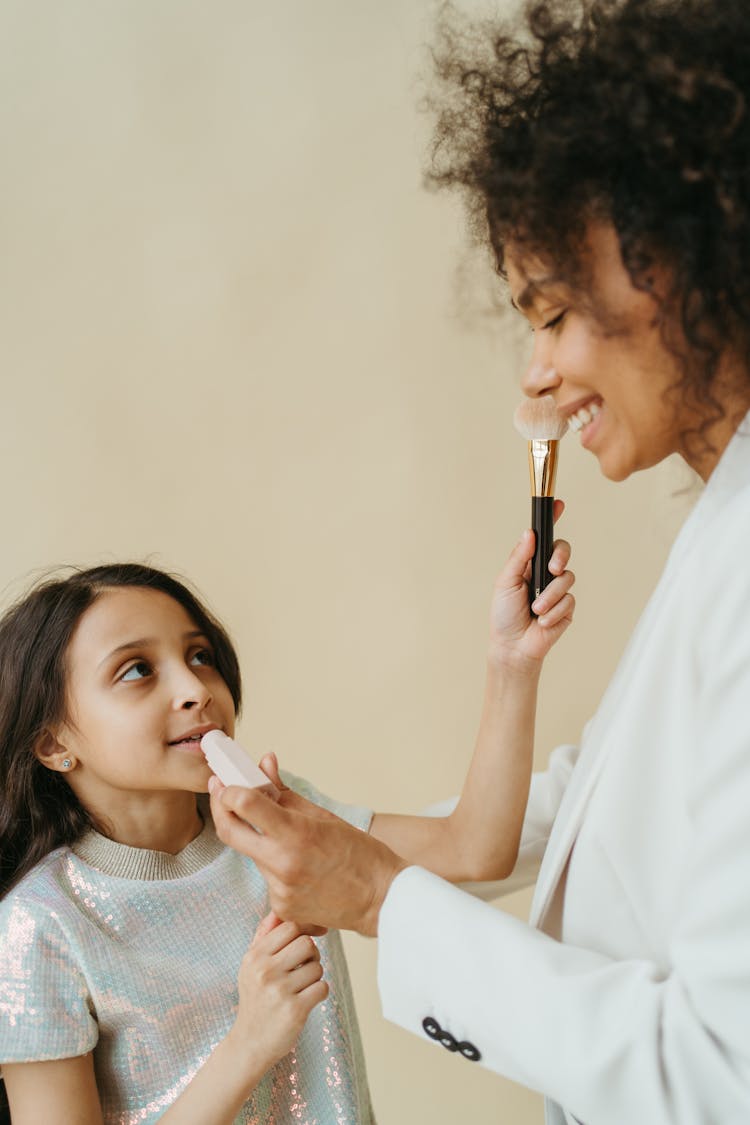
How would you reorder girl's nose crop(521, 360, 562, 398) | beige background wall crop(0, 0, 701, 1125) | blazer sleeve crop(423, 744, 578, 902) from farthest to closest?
beige background wall crop(0, 0, 701, 1125), blazer sleeve crop(423, 744, 578, 902), girl's nose crop(521, 360, 562, 398)

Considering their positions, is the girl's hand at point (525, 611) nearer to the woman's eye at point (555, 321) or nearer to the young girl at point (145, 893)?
the young girl at point (145, 893)

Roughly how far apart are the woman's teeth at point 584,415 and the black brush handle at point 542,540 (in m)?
0.17

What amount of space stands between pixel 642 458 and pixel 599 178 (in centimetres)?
23

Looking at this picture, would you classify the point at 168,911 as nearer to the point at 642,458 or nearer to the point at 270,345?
the point at 642,458

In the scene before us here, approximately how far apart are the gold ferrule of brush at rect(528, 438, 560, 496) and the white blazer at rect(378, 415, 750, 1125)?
21cm

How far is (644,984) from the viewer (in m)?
0.80

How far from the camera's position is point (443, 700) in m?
2.12

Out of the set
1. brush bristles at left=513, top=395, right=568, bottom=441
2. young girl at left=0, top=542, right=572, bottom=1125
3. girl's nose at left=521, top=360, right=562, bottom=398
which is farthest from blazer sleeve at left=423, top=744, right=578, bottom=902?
girl's nose at left=521, top=360, right=562, bottom=398

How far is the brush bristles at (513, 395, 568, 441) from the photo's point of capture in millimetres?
1090

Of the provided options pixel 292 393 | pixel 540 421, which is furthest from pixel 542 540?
pixel 292 393

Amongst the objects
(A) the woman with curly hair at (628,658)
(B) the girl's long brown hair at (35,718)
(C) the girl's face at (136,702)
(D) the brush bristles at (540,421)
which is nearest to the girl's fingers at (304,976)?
(A) the woman with curly hair at (628,658)

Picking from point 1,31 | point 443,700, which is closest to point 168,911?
point 443,700

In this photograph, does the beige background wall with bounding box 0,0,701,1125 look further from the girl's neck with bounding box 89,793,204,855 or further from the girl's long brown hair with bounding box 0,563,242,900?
the girl's neck with bounding box 89,793,204,855

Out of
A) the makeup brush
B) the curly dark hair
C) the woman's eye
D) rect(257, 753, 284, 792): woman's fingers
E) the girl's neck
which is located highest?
the curly dark hair
